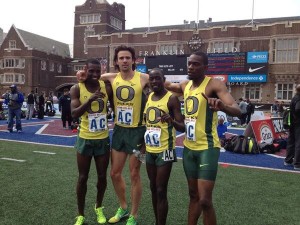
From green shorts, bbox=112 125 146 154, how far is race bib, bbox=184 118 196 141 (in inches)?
32.7

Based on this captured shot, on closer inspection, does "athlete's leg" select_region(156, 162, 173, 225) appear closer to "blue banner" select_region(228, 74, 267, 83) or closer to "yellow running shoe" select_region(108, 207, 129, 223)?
"yellow running shoe" select_region(108, 207, 129, 223)

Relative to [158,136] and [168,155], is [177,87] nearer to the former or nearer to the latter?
[158,136]

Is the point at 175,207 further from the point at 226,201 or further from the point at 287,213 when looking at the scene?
the point at 287,213

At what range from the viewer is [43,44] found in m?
56.6

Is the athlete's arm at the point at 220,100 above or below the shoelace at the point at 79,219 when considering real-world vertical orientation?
above

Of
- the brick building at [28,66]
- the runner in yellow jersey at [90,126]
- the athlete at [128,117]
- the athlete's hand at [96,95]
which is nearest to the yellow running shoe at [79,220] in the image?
the runner in yellow jersey at [90,126]

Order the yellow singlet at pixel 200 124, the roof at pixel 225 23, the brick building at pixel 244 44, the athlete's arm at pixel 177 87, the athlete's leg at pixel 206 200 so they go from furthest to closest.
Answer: the roof at pixel 225 23
the brick building at pixel 244 44
the athlete's arm at pixel 177 87
the yellow singlet at pixel 200 124
the athlete's leg at pixel 206 200

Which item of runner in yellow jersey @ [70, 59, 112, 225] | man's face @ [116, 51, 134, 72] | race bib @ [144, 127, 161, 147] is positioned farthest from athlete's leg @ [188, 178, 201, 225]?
man's face @ [116, 51, 134, 72]

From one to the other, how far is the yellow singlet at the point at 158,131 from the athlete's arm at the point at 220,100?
1.85ft

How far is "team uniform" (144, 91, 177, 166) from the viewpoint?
367 centimetres

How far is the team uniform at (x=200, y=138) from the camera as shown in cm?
329

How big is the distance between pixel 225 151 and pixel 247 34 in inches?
1209

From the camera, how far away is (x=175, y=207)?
16.2 feet

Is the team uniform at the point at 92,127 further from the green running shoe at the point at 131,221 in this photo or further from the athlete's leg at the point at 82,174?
the green running shoe at the point at 131,221
